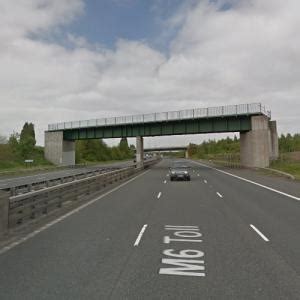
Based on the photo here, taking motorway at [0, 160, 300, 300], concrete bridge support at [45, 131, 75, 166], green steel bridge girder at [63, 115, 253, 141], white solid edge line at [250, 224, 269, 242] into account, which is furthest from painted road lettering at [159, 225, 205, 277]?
concrete bridge support at [45, 131, 75, 166]

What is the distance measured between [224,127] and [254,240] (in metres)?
46.7

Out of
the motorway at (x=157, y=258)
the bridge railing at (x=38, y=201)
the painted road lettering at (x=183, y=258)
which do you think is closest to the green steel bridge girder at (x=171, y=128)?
the bridge railing at (x=38, y=201)

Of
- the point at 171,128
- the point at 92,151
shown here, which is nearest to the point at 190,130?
the point at 171,128

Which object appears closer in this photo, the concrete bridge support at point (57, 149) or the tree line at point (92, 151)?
the concrete bridge support at point (57, 149)

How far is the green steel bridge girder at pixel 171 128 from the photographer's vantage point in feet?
176

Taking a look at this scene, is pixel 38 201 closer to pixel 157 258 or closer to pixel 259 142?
pixel 157 258

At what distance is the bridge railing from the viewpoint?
924cm

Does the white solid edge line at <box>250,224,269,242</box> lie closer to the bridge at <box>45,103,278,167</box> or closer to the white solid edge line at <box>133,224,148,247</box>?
the white solid edge line at <box>133,224,148,247</box>

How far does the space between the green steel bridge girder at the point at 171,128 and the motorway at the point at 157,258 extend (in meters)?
42.5

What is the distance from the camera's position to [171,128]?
58.5 meters

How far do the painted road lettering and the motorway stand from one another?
2cm

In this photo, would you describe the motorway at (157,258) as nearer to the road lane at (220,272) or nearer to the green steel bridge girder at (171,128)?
the road lane at (220,272)

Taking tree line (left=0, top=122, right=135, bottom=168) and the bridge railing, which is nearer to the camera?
the bridge railing

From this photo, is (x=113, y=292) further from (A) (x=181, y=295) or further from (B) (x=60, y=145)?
(B) (x=60, y=145)
